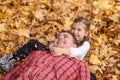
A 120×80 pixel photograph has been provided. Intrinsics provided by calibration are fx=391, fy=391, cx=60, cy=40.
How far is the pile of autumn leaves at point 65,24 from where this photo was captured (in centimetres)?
501

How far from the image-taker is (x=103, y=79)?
15.7 feet

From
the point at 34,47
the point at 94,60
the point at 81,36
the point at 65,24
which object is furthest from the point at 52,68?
the point at 65,24

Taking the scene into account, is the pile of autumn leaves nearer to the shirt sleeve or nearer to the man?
the shirt sleeve

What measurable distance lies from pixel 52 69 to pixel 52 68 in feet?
0.04

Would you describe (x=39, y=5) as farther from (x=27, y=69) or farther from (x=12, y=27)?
(x=27, y=69)

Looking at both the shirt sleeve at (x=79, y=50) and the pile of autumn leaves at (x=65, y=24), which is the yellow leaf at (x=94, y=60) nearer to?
the pile of autumn leaves at (x=65, y=24)

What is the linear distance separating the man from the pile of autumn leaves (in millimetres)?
706

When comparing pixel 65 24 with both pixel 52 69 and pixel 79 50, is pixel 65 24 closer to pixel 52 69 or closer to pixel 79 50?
pixel 79 50

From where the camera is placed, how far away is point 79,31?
185 inches

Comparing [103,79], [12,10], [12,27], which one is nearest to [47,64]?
[103,79]

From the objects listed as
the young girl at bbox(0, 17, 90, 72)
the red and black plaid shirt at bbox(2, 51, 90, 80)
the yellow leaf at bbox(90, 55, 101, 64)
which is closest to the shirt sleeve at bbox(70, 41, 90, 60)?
the young girl at bbox(0, 17, 90, 72)

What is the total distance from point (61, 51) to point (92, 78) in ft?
1.63

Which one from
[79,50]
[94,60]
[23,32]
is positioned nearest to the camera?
[79,50]

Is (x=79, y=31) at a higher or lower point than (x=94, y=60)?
higher
